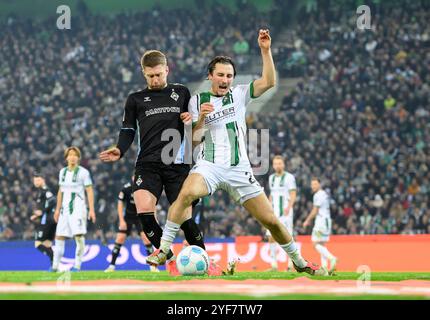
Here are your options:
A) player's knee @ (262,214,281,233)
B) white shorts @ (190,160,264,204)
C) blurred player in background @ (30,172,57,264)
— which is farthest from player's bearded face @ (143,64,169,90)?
blurred player in background @ (30,172,57,264)

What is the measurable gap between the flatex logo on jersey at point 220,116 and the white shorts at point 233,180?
0.47m

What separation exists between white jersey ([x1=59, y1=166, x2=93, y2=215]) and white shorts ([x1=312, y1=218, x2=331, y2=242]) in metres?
5.08

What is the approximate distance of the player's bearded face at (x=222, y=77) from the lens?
9758 millimetres

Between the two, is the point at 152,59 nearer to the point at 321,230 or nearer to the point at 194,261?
the point at 194,261

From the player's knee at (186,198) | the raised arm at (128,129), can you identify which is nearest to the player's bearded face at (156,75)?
the raised arm at (128,129)

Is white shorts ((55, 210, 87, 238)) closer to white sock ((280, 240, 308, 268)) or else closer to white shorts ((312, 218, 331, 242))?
white shorts ((312, 218, 331, 242))

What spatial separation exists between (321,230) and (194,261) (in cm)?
942

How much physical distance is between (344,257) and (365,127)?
313 inches

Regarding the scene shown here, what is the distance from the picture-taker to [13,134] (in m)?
31.6

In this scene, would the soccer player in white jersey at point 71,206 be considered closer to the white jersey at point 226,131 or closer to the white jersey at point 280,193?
the white jersey at point 280,193

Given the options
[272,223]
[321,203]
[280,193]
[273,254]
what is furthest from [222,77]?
[321,203]

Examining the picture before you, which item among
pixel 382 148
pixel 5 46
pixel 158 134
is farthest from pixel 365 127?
pixel 158 134
